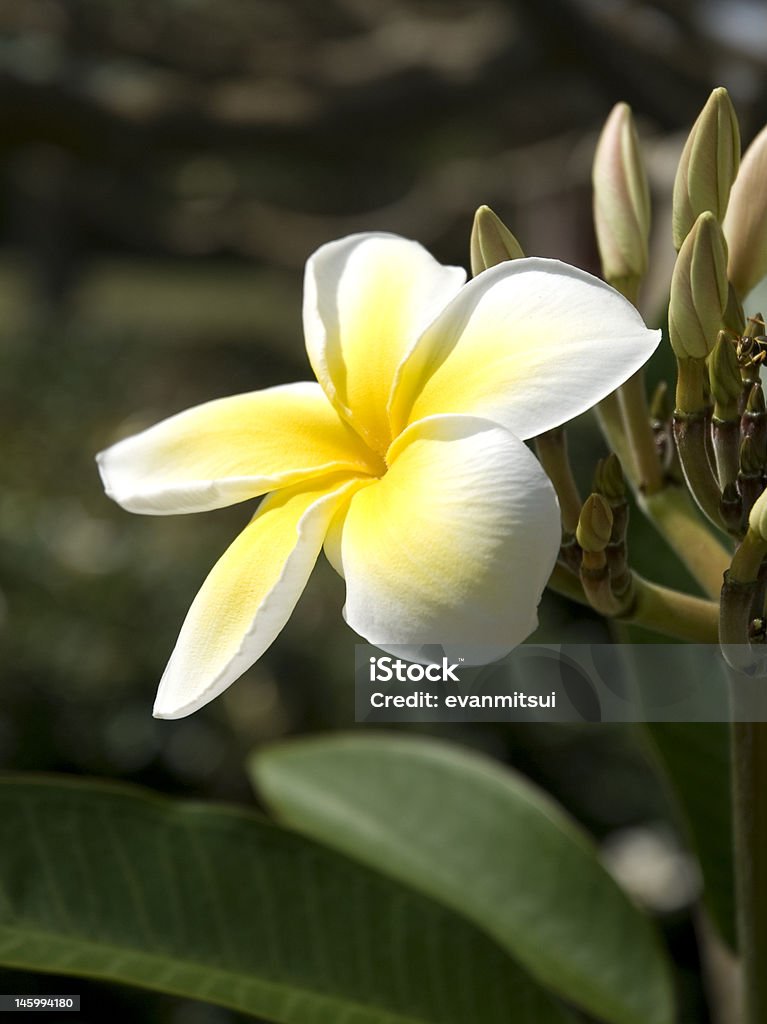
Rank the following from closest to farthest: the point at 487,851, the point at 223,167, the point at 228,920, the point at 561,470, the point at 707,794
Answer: the point at 561,470, the point at 228,920, the point at 707,794, the point at 487,851, the point at 223,167

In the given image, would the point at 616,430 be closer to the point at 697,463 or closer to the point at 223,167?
the point at 697,463

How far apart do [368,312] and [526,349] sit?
13 centimetres

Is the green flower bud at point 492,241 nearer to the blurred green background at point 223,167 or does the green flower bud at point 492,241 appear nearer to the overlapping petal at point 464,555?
the overlapping petal at point 464,555

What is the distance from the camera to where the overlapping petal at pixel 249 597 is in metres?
0.41

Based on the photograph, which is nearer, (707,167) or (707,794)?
(707,167)

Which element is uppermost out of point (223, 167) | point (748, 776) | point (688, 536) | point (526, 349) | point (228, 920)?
point (223, 167)

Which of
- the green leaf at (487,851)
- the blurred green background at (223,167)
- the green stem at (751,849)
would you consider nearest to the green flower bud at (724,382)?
the green stem at (751,849)

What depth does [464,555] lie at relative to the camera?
1.24 ft

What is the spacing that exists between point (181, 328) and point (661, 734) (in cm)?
641

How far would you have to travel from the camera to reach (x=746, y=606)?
42 cm

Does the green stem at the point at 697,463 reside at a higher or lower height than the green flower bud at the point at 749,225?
lower

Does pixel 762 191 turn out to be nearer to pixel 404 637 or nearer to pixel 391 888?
pixel 404 637

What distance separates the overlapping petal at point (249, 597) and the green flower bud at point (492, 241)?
0.39 feet

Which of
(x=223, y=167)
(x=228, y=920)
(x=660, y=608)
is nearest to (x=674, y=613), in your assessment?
(x=660, y=608)
